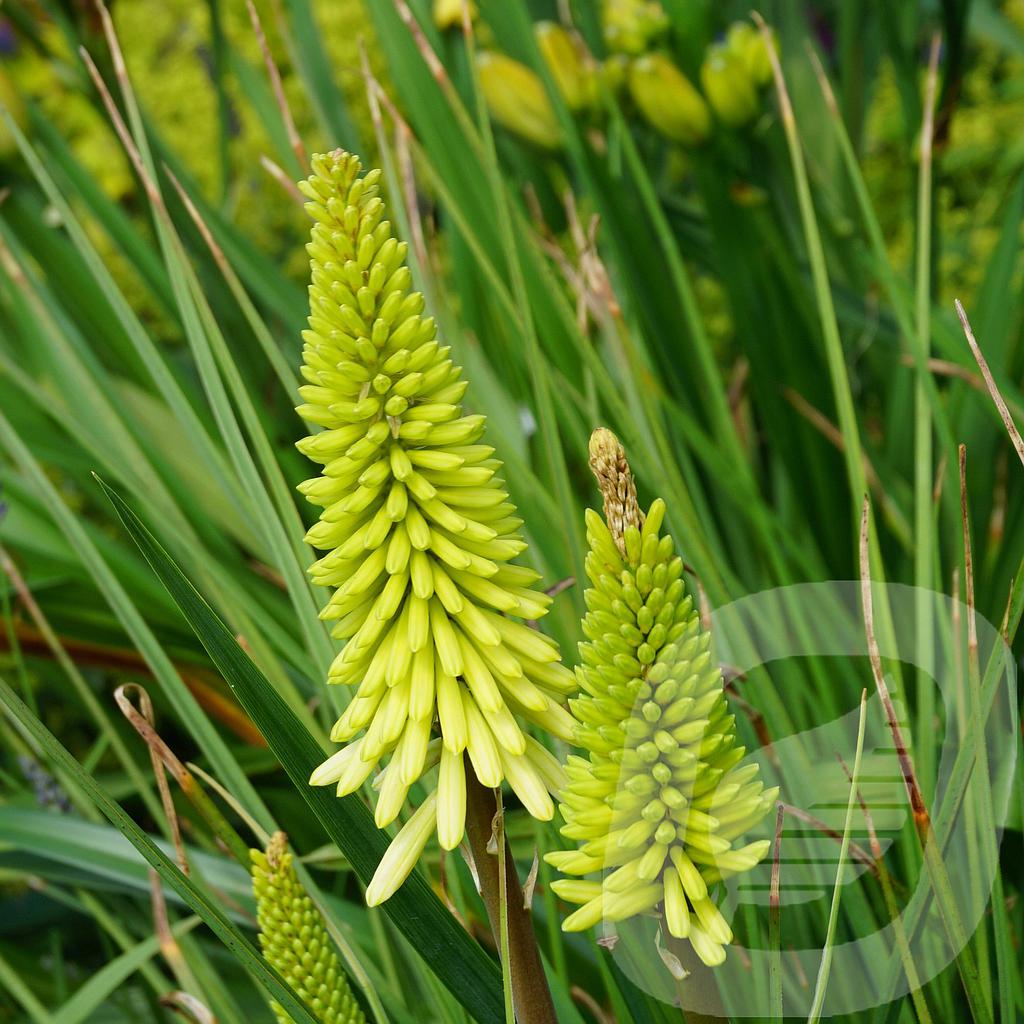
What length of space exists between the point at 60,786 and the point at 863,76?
5.61 feet

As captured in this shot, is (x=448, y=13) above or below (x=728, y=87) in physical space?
above

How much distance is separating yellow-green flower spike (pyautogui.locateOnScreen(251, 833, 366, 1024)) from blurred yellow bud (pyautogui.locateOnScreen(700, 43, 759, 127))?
1.20 metres

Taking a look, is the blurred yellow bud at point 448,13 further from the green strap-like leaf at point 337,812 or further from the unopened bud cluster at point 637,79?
the green strap-like leaf at point 337,812

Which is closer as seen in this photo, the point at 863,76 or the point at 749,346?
the point at 749,346

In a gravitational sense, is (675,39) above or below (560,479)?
above

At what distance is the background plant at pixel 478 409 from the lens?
37.8 inches

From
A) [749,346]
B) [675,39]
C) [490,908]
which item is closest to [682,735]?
[490,908]

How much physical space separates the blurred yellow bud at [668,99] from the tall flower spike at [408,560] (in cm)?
107

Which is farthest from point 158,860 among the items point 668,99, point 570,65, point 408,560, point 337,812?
point 570,65

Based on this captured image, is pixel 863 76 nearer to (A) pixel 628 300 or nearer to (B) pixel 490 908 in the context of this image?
(A) pixel 628 300

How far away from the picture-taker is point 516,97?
164cm

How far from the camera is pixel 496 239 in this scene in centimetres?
148

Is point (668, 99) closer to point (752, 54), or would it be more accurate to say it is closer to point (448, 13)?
point (752, 54)

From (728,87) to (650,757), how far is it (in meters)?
1.22
